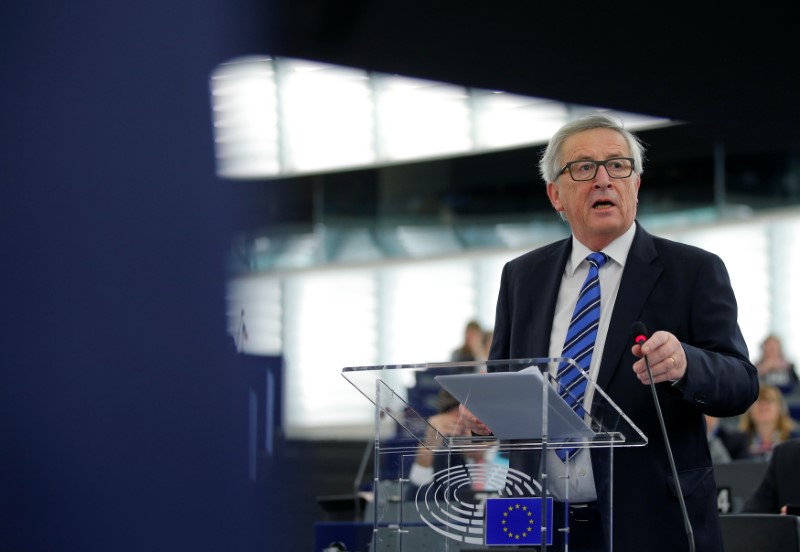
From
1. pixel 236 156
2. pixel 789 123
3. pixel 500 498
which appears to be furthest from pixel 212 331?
pixel 789 123

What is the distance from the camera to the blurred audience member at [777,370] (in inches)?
345

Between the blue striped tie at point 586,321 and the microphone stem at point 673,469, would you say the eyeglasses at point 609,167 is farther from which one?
the microphone stem at point 673,469

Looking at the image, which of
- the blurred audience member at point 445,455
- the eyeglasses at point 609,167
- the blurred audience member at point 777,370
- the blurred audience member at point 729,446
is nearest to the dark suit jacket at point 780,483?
the eyeglasses at point 609,167

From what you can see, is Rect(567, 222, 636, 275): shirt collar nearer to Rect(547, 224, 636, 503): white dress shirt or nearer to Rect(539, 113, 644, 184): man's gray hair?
Rect(547, 224, 636, 503): white dress shirt

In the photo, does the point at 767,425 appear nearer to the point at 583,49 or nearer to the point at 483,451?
the point at 583,49

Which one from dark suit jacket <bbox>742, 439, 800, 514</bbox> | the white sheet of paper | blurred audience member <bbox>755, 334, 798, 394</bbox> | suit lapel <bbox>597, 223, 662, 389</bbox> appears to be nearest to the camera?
the white sheet of paper

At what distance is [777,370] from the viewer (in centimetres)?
882

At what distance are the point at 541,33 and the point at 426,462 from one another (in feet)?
17.7

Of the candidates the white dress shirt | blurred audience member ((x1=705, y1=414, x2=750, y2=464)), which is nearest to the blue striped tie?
the white dress shirt

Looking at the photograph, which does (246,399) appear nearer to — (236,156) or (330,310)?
(236,156)

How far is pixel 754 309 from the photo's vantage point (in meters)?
10.6

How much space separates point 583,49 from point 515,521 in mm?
5700

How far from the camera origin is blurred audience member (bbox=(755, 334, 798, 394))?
28.8 feet

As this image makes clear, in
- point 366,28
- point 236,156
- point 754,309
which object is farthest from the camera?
point 754,309
